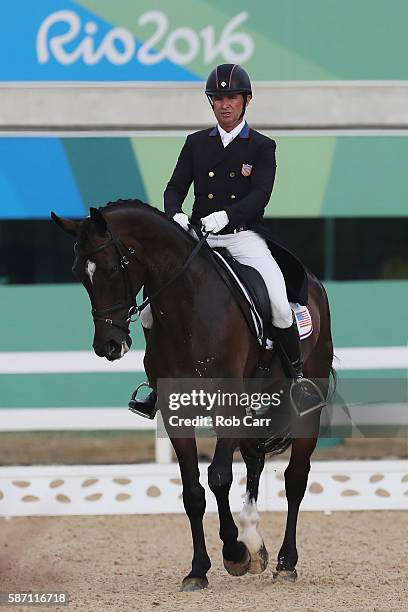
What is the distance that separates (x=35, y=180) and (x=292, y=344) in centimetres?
475

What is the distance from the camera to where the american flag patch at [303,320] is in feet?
21.0

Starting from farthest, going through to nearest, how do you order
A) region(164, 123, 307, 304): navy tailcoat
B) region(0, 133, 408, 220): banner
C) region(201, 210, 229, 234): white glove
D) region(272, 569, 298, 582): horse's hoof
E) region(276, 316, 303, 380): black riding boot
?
region(0, 133, 408, 220): banner → region(272, 569, 298, 582): horse's hoof → region(276, 316, 303, 380): black riding boot → region(164, 123, 307, 304): navy tailcoat → region(201, 210, 229, 234): white glove

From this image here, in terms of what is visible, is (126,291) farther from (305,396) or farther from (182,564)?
(182,564)

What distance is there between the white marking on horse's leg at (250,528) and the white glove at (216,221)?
1549 millimetres

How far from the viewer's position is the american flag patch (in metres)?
6.40

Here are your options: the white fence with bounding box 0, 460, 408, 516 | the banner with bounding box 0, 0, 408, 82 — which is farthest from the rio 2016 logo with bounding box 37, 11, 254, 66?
the white fence with bounding box 0, 460, 408, 516

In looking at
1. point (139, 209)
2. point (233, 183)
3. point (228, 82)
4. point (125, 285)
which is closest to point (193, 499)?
point (125, 285)

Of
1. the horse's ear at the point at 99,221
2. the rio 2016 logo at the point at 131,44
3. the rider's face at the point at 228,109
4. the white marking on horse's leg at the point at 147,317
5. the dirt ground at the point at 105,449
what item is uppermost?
the rio 2016 logo at the point at 131,44

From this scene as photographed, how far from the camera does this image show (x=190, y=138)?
6098mm

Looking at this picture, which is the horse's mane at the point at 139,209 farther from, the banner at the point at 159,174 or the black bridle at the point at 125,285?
the banner at the point at 159,174

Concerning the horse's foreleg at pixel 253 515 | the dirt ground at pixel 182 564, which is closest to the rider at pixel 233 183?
the horse's foreleg at pixel 253 515

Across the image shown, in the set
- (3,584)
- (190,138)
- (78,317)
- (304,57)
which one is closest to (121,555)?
(3,584)

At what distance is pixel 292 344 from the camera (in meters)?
6.18

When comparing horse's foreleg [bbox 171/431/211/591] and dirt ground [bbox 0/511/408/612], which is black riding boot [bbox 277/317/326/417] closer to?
horse's foreleg [bbox 171/431/211/591]
